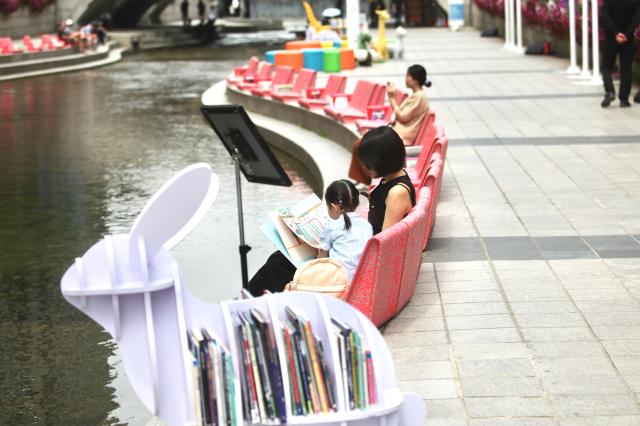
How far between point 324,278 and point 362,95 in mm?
10941

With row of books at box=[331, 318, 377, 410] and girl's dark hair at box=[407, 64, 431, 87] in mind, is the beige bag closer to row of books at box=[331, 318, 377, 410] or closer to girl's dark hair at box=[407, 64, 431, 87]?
row of books at box=[331, 318, 377, 410]

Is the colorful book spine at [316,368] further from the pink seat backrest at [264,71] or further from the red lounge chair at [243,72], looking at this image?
the red lounge chair at [243,72]

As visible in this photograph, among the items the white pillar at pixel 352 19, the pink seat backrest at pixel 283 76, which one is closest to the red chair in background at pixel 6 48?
the white pillar at pixel 352 19

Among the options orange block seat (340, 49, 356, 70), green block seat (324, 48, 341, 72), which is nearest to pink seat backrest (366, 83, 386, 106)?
green block seat (324, 48, 341, 72)

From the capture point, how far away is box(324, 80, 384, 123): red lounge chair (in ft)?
53.9

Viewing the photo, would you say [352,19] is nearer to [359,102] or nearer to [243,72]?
[243,72]

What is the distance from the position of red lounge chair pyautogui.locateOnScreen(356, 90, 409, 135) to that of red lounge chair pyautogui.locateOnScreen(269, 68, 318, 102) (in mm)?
4433

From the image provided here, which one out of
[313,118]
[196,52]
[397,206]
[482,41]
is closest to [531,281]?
[397,206]

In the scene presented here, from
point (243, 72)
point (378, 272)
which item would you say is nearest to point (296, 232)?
point (378, 272)

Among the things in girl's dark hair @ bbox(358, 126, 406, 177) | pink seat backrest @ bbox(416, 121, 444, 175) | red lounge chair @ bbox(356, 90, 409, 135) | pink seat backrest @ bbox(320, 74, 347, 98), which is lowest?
pink seat backrest @ bbox(320, 74, 347, 98)

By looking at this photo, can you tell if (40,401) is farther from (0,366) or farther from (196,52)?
(196,52)

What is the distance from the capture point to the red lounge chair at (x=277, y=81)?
22094 millimetres

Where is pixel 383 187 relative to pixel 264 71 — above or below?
above

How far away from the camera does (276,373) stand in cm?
448
